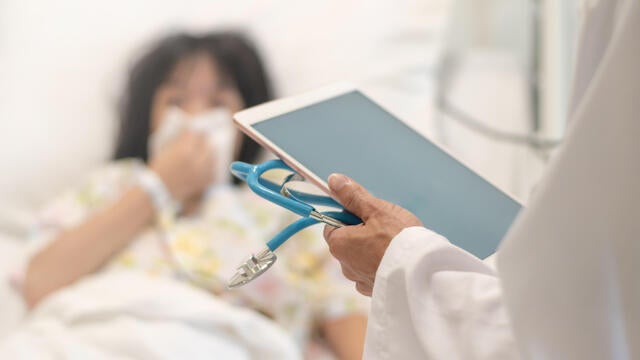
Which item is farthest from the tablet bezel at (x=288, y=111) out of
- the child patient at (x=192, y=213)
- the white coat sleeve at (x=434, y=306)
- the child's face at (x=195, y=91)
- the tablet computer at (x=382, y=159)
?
the child's face at (x=195, y=91)

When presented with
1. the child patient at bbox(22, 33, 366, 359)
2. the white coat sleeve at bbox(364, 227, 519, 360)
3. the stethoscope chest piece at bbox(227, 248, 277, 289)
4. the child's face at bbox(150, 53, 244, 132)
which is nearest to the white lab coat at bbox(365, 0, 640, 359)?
the white coat sleeve at bbox(364, 227, 519, 360)

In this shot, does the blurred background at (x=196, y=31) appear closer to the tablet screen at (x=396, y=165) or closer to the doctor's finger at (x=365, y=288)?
the tablet screen at (x=396, y=165)

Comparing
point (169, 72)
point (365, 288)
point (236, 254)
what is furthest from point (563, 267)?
point (169, 72)

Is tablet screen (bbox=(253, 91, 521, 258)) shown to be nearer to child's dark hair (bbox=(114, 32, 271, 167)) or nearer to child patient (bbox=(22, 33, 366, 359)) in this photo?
child patient (bbox=(22, 33, 366, 359))

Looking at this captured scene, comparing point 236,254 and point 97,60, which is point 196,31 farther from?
point 236,254

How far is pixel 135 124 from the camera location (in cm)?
141

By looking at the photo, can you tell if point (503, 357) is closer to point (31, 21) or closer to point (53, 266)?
point (53, 266)

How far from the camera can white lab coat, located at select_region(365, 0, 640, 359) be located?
43 centimetres

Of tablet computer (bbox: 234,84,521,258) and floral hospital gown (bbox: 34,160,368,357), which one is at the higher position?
tablet computer (bbox: 234,84,521,258)

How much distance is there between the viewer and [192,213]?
4.31 feet

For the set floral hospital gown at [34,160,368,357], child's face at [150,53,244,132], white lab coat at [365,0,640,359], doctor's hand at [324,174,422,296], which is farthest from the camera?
child's face at [150,53,244,132]

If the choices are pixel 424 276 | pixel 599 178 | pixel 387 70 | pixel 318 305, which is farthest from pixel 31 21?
pixel 599 178

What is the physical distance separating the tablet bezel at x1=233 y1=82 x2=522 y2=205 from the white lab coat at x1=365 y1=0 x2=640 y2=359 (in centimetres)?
14

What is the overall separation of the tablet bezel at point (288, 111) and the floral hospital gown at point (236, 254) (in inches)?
16.0
